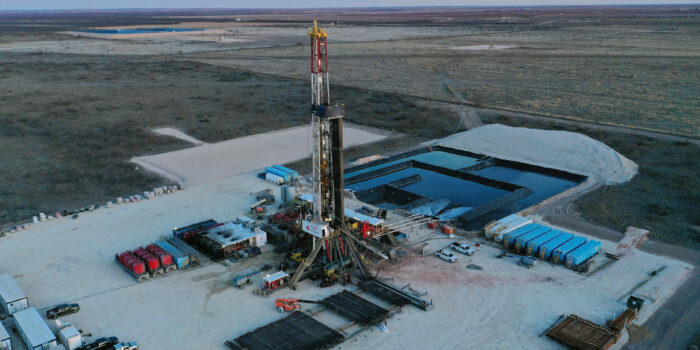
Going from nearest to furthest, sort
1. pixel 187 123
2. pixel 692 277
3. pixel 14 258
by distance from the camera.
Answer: pixel 692 277 < pixel 14 258 < pixel 187 123

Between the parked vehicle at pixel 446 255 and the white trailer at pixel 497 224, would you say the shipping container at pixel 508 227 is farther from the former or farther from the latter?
the parked vehicle at pixel 446 255

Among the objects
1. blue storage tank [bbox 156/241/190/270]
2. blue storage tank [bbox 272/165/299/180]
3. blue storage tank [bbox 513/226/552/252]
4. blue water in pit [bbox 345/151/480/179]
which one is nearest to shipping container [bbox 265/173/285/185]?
blue storage tank [bbox 272/165/299/180]

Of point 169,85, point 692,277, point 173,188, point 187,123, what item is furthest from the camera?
point 169,85

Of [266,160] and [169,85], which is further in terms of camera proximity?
[169,85]

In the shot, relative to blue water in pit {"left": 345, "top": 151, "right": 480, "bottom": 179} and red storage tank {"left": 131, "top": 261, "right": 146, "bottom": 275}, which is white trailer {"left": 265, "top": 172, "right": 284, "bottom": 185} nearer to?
blue water in pit {"left": 345, "top": 151, "right": 480, "bottom": 179}

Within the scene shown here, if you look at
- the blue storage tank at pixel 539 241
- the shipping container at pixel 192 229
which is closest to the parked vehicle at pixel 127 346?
the shipping container at pixel 192 229

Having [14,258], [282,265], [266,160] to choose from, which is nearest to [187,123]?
[266,160]

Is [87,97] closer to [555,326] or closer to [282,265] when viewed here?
[282,265]
